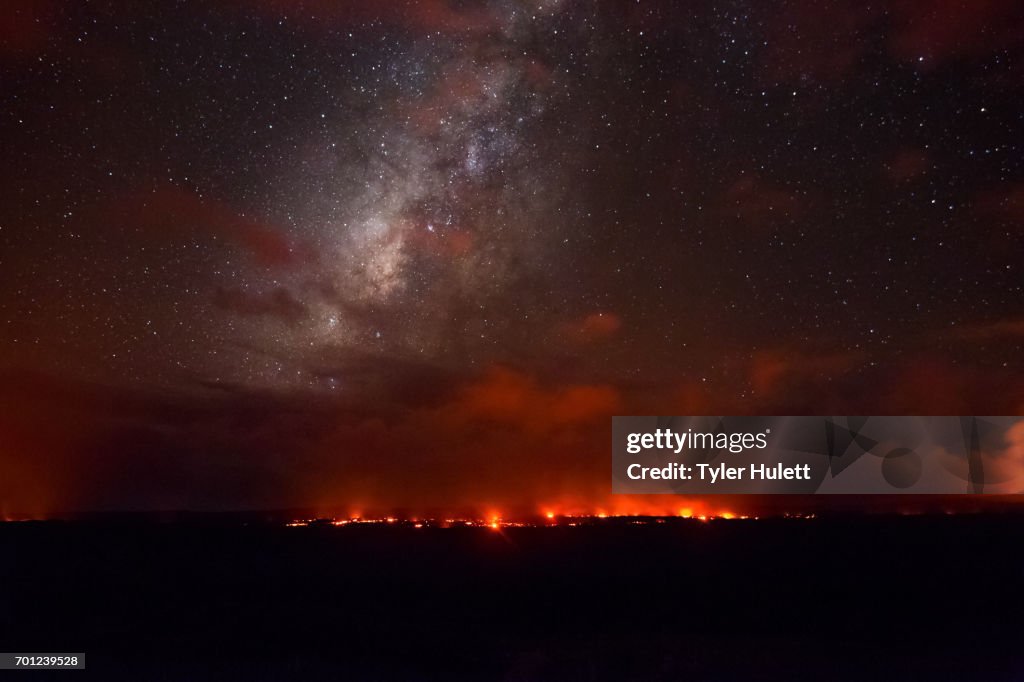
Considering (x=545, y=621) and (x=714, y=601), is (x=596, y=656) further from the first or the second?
(x=714, y=601)

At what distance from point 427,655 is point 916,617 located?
1266 cm

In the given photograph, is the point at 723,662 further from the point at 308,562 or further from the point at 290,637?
the point at 308,562

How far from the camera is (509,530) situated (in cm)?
4953

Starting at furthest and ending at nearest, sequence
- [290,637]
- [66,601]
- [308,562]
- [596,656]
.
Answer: [308,562]
[66,601]
[290,637]
[596,656]

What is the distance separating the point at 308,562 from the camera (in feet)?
99.1

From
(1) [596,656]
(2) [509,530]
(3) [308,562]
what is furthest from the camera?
(2) [509,530]

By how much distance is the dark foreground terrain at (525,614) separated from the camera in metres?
11.1

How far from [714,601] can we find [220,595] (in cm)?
1572

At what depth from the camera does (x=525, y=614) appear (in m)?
17.4

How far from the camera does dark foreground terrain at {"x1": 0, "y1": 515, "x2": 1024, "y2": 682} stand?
36.4 ft

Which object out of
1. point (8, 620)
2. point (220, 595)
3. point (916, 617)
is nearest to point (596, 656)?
point (916, 617)

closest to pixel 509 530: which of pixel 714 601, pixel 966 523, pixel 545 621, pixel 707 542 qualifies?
pixel 707 542

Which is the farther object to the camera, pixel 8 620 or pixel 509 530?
pixel 509 530

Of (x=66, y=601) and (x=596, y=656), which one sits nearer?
(x=596, y=656)
